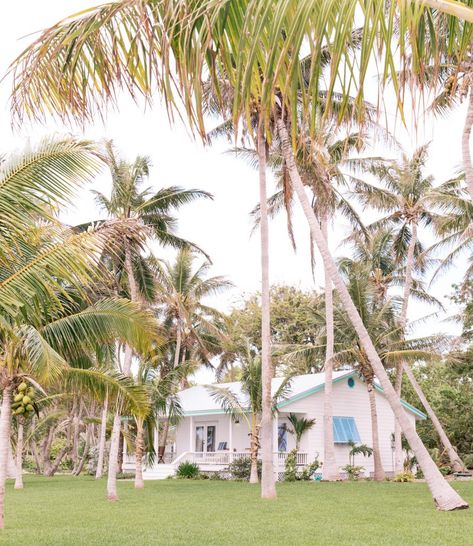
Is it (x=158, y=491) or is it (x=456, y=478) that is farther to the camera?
(x=456, y=478)

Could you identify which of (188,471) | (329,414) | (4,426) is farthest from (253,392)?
(4,426)

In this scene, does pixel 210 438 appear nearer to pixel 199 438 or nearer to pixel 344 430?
pixel 199 438

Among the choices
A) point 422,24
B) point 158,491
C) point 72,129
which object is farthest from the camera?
point 158,491

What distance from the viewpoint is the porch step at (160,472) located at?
32.8 metres

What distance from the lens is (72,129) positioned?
13.5 ft

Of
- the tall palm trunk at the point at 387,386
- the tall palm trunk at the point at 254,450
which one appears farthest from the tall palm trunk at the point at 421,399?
the tall palm trunk at the point at 387,386

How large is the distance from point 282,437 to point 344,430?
292cm

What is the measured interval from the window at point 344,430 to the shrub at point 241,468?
13.8ft

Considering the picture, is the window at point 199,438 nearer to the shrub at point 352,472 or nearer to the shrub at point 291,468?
the shrub at point 291,468

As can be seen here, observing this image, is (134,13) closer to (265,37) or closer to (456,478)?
(265,37)

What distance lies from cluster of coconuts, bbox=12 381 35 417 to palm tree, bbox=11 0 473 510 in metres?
9.31

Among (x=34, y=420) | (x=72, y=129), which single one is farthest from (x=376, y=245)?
(x=72, y=129)

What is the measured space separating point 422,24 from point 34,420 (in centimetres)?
4187

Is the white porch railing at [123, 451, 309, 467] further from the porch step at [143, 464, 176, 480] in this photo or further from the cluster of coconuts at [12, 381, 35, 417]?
the cluster of coconuts at [12, 381, 35, 417]
